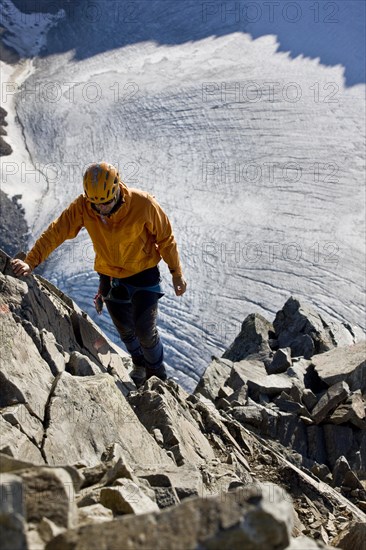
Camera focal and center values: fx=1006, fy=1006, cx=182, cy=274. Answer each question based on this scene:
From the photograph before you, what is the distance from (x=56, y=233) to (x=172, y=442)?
2014mm

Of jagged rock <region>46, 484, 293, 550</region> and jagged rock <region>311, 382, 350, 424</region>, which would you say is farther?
jagged rock <region>311, 382, 350, 424</region>

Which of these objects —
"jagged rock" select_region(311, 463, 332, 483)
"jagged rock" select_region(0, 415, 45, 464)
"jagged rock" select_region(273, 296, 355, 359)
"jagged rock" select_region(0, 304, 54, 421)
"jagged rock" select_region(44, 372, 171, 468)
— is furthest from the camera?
"jagged rock" select_region(273, 296, 355, 359)

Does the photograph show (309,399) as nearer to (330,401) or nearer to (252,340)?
(330,401)

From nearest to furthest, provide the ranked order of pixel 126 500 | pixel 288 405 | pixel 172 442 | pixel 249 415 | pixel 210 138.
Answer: pixel 126 500
pixel 172 442
pixel 249 415
pixel 288 405
pixel 210 138

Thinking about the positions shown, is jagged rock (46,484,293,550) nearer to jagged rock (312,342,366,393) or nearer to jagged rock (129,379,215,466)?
jagged rock (129,379,215,466)

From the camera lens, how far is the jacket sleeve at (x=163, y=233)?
27.0 feet

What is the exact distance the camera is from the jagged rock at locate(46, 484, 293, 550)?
3.71 m

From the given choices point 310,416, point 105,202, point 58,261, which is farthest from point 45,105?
point 105,202

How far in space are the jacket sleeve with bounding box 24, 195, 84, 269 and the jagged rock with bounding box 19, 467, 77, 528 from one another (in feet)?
13.8

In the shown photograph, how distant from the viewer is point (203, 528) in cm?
374

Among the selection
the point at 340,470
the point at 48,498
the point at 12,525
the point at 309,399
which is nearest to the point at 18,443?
the point at 48,498

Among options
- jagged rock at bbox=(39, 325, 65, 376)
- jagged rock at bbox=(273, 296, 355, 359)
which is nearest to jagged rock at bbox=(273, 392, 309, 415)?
jagged rock at bbox=(273, 296, 355, 359)

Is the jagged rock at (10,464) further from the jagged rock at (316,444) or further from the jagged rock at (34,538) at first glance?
the jagged rock at (316,444)

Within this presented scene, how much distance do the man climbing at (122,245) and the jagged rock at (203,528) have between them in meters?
4.33
